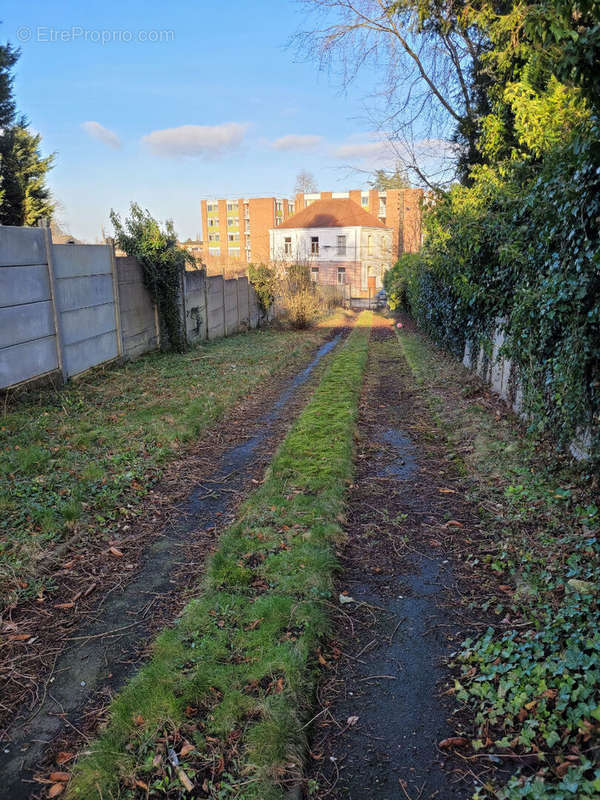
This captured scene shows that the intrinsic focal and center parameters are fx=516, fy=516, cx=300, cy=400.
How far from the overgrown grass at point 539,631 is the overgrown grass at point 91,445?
118 inches

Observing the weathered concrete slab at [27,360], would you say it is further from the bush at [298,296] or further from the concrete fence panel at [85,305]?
the bush at [298,296]

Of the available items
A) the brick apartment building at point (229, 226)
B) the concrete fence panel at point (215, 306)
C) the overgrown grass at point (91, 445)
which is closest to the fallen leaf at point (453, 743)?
the overgrown grass at point (91, 445)

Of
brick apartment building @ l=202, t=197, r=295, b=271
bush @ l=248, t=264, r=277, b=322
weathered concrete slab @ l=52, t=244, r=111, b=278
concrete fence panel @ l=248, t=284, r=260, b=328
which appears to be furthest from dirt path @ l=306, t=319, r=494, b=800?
brick apartment building @ l=202, t=197, r=295, b=271

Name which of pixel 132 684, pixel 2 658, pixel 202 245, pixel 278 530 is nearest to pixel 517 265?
pixel 278 530

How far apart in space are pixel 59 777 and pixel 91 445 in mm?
4166

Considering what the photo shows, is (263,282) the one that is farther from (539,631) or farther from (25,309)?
(539,631)

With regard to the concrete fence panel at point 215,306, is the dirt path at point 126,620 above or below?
below

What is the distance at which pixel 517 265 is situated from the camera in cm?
605

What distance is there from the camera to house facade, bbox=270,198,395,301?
47.2 m

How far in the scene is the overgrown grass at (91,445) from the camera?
421 centimetres

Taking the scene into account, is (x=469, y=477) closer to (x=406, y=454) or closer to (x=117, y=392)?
(x=406, y=454)

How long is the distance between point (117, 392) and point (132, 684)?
251 inches

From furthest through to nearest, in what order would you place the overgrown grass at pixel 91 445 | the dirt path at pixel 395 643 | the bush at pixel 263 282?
the bush at pixel 263 282 → the overgrown grass at pixel 91 445 → the dirt path at pixel 395 643

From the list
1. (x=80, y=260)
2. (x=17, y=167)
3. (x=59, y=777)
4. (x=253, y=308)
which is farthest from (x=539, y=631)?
(x=17, y=167)
